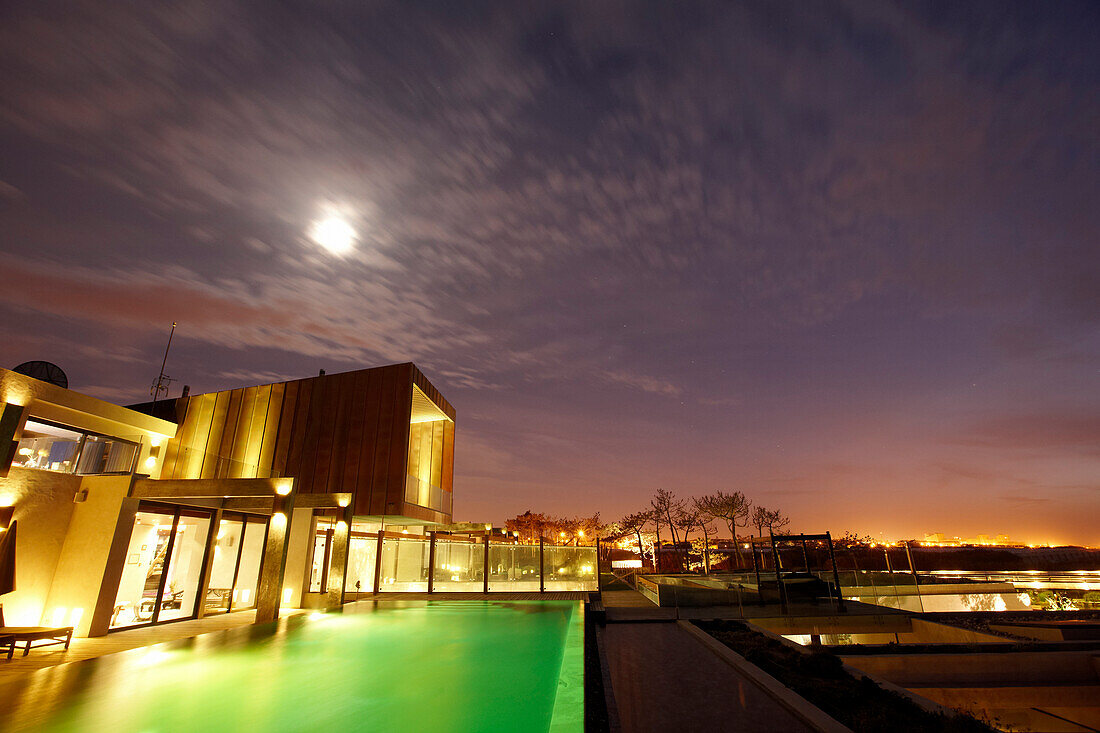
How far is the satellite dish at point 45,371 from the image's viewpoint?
47.7 ft

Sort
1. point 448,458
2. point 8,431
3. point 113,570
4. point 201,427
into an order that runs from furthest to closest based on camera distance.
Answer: point 448,458 → point 201,427 → point 113,570 → point 8,431

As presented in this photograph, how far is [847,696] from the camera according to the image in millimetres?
5242

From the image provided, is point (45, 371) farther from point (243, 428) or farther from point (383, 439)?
point (383, 439)

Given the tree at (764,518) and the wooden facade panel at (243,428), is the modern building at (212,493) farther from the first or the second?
the tree at (764,518)

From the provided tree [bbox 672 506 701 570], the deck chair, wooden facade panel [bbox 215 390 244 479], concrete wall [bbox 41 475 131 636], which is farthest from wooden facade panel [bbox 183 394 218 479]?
tree [bbox 672 506 701 570]

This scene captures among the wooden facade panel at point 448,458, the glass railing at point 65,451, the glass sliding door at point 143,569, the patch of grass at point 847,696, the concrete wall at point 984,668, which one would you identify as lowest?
the concrete wall at point 984,668

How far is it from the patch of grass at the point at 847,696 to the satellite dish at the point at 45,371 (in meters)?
20.4

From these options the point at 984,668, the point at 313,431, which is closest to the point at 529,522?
the point at 313,431

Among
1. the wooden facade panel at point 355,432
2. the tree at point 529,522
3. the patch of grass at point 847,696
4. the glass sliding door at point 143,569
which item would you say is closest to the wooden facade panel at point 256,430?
the wooden facade panel at point 355,432

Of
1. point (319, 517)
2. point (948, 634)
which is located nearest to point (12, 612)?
point (319, 517)

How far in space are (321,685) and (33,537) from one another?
806cm

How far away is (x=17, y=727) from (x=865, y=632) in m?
17.3

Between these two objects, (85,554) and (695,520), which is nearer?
(85,554)

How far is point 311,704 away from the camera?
6148 mm
